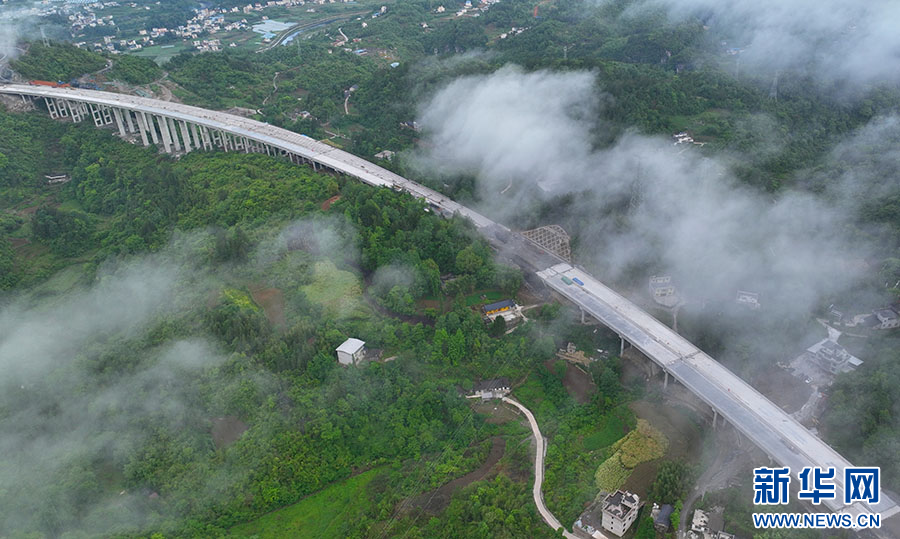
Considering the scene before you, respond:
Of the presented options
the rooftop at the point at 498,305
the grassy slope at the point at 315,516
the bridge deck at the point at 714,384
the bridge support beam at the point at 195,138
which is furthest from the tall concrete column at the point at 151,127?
the grassy slope at the point at 315,516

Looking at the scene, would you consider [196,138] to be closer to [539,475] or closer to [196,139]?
[196,139]

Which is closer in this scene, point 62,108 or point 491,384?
point 491,384

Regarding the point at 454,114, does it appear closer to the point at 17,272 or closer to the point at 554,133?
the point at 554,133

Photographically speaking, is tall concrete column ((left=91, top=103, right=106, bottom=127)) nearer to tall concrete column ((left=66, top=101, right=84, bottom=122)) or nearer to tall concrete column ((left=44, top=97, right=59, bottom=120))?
tall concrete column ((left=66, top=101, right=84, bottom=122))

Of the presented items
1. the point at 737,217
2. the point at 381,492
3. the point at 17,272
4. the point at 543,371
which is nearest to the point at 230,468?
the point at 381,492

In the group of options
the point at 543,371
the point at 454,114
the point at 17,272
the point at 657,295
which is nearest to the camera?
the point at 543,371

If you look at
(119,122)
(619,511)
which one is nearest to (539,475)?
(619,511)
